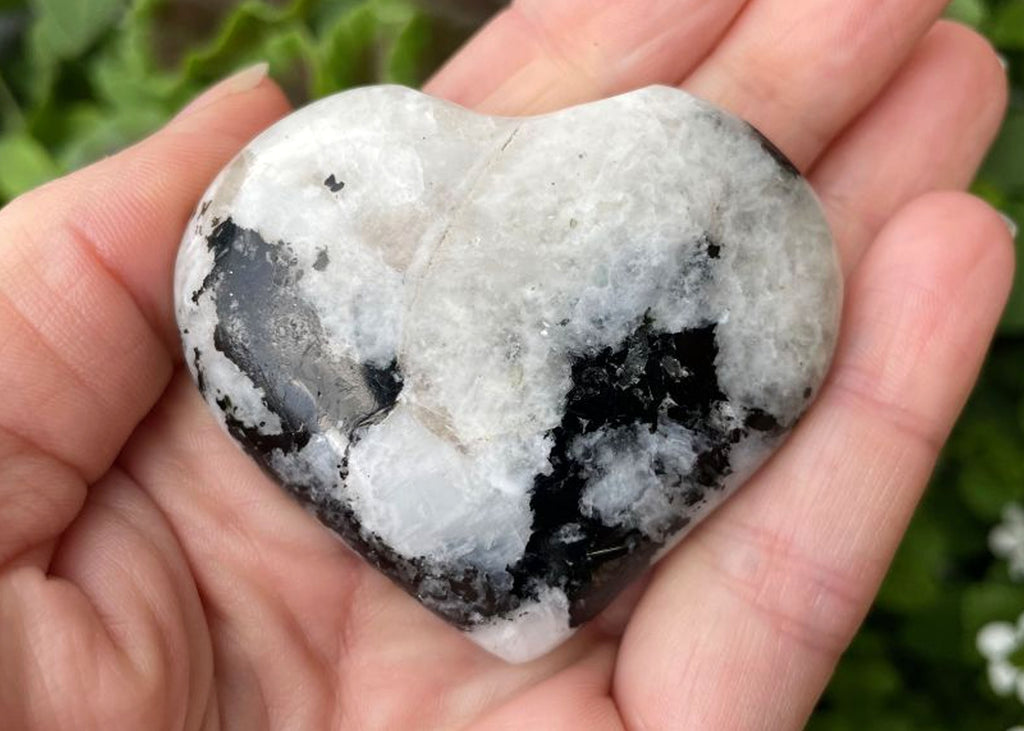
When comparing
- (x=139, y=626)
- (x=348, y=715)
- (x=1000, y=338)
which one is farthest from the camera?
(x=1000, y=338)

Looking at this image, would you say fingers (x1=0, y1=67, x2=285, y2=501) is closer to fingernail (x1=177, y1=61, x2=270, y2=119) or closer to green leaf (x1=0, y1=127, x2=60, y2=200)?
fingernail (x1=177, y1=61, x2=270, y2=119)

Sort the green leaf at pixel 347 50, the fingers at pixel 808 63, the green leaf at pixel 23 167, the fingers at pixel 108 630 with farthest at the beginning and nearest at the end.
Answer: the green leaf at pixel 23 167 < the green leaf at pixel 347 50 < the fingers at pixel 808 63 < the fingers at pixel 108 630

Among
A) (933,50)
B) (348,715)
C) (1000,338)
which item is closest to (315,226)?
(348,715)

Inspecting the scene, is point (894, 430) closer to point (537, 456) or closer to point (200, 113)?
point (537, 456)

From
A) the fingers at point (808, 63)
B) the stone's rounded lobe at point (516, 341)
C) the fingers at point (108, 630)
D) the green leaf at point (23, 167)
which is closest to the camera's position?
the fingers at point (108, 630)

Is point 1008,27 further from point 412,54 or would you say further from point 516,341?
point 516,341

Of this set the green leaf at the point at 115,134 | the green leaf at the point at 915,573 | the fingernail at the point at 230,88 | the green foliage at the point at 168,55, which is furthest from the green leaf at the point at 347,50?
the green leaf at the point at 915,573

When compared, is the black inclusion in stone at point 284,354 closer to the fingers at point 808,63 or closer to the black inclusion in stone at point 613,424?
the black inclusion in stone at point 613,424
